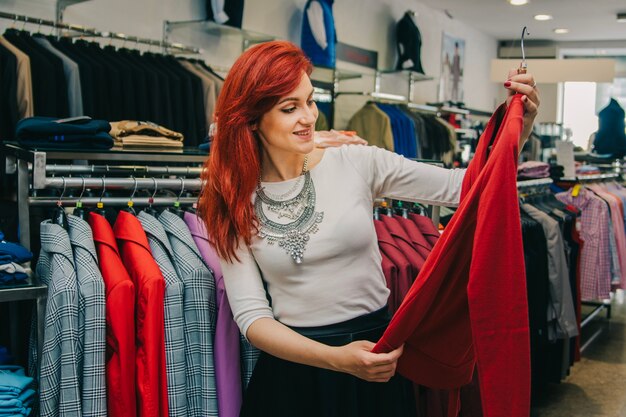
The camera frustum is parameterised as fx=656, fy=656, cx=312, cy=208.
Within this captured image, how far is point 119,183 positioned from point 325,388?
0.83 metres

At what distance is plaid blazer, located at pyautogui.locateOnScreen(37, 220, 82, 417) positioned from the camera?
150 cm

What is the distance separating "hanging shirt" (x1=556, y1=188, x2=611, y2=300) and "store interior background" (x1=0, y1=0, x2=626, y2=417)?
20.7 inches

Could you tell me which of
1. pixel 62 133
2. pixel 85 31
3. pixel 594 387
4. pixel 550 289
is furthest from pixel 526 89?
pixel 85 31

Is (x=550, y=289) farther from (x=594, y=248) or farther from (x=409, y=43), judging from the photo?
(x=409, y=43)

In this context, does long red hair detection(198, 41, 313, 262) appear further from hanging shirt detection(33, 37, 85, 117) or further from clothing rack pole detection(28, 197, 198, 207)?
hanging shirt detection(33, 37, 85, 117)

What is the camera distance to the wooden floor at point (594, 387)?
3.47m

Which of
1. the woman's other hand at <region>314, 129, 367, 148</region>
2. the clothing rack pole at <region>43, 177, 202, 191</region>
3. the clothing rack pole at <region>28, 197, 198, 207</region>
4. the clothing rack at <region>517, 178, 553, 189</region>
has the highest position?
the woman's other hand at <region>314, 129, 367, 148</region>

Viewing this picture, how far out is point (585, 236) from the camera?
4.15 metres

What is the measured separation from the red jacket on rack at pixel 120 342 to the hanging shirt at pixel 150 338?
0.02 m

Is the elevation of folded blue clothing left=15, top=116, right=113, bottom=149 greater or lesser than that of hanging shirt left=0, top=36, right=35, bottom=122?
lesser

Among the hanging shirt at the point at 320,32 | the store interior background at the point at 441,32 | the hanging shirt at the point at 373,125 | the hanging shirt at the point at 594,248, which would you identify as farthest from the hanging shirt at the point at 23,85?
the hanging shirt at the point at 373,125

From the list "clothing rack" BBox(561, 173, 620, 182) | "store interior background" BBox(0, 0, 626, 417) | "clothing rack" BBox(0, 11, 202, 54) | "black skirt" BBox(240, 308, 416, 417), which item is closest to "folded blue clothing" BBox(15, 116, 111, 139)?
"black skirt" BBox(240, 308, 416, 417)

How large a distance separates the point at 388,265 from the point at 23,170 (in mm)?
1065

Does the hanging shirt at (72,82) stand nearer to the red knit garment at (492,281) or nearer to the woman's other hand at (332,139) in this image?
the woman's other hand at (332,139)
